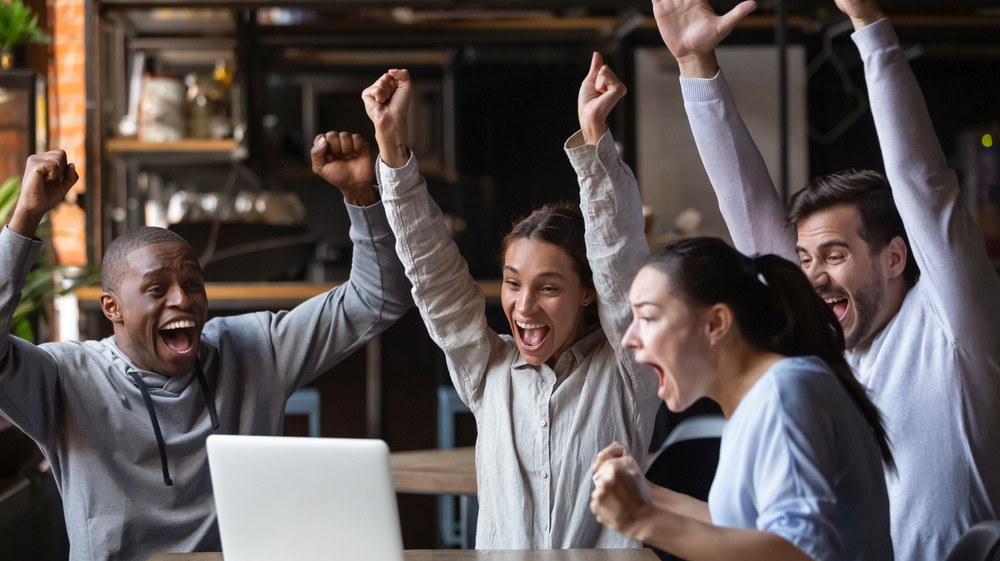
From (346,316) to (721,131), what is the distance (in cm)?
78

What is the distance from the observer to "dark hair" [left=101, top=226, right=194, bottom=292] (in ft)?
5.64

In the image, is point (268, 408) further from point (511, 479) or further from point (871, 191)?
point (871, 191)

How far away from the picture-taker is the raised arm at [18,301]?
62.2 inches

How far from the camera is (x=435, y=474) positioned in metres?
2.19

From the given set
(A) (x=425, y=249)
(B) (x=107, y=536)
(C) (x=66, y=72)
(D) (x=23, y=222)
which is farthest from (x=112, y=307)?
(C) (x=66, y=72)

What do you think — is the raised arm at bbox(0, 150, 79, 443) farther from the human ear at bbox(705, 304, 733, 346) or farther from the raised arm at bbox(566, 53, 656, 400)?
the human ear at bbox(705, 304, 733, 346)

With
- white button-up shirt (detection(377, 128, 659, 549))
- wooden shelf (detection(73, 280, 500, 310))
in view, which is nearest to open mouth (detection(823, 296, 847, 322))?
white button-up shirt (detection(377, 128, 659, 549))

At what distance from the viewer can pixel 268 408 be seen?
1782 mm

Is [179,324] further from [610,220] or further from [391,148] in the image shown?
[610,220]

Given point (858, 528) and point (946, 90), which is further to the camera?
point (946, 90)

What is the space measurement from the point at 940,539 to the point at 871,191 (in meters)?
0.58

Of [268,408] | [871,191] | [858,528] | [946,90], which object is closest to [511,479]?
[268,408]

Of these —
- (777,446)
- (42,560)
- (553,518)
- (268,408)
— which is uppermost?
(777,446)

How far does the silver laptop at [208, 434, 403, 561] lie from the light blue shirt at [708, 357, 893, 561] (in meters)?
0.41
